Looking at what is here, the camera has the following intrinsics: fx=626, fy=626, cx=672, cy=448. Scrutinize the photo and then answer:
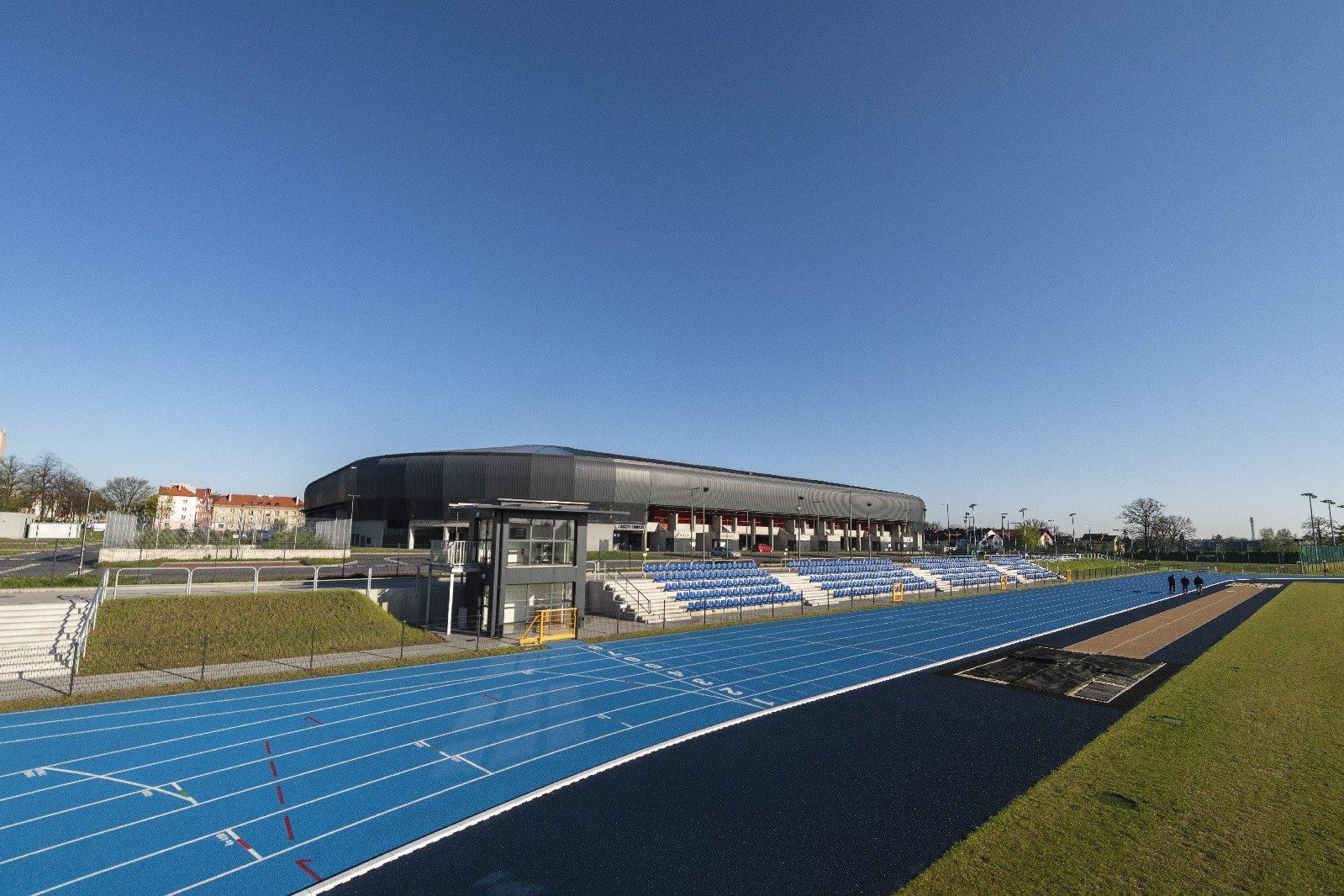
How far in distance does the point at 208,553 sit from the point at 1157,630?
62.2m

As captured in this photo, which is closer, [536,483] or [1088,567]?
[536,483]

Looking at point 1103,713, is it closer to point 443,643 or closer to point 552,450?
point 443,643

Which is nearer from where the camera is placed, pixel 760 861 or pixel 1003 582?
pixel 760 861

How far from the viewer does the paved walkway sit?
1739 cm

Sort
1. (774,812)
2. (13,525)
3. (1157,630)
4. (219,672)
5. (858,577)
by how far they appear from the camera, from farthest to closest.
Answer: (13,525)
(858,577)
(1157,630)
(219,672)
(774,812)

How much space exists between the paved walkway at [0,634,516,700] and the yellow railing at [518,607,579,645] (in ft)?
4.83

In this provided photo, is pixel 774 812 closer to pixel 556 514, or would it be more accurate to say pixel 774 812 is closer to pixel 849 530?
pixel 556 514

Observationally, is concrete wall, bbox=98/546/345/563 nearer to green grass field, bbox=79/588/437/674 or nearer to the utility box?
green grass field, bbox=79/588/437/674

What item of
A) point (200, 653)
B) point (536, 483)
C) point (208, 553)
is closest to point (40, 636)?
point (200, 653)

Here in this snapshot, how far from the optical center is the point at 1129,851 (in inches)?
365

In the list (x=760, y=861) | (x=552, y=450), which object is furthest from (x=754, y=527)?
(x=760, y=861)

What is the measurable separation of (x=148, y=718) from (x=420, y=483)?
70.9 metres

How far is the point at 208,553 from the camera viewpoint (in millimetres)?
46844

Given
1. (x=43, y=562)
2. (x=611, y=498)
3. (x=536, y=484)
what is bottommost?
(x=43, y=562)
